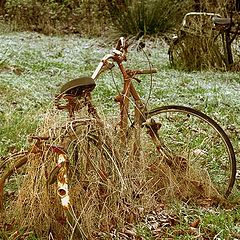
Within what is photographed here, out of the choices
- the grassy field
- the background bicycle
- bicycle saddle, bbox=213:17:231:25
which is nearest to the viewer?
the grassy field

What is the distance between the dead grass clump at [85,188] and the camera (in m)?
3.65

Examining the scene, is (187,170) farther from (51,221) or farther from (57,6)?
(57,6)

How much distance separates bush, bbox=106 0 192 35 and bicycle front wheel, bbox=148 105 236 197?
632 centimetres

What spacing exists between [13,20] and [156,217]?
10.5 metres

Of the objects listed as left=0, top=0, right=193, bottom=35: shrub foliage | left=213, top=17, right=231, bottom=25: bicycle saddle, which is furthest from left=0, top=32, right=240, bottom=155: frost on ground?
left=213, top=17, right=231, bottom=25: bicycle saddle

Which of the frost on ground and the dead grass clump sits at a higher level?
the dead grass clump

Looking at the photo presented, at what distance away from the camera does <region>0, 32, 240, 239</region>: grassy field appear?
4109 millimetres

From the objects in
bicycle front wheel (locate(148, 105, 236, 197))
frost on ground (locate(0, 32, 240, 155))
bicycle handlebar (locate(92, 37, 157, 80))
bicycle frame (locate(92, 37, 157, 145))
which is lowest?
frost on ground (locate(0, 32, 240, 155))

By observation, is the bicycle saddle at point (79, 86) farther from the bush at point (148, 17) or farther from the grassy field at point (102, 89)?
the bush at point (148, 17)

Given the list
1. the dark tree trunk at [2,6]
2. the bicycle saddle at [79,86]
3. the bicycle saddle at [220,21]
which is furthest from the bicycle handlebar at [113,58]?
the dark tree trunk at [2,6]

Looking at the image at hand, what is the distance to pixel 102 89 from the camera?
8031mm

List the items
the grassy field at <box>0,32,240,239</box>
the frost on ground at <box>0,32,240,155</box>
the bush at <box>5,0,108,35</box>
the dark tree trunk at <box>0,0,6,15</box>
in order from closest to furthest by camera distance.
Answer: the grassy field at <box>0,32,240,239</box>
the frost on ground at <box>0,32,240,155</box>
the bush at <box>5,0,108,35</box>
the dark tree trunk at <box>0,0,6,15</box>

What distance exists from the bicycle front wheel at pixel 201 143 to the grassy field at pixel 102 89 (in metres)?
0.22

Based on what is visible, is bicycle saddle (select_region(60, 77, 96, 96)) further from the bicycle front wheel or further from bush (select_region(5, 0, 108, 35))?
bush (select_region(5, 0, 108, 35))
